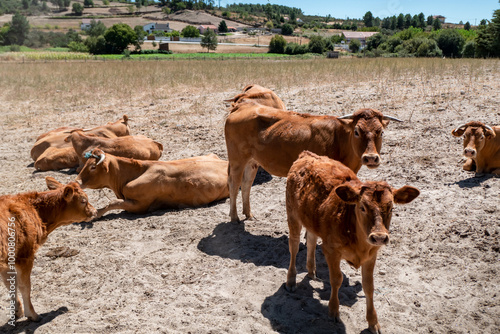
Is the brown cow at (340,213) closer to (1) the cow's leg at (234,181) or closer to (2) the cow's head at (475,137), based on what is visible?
(1) the cow's leg at (234,181)

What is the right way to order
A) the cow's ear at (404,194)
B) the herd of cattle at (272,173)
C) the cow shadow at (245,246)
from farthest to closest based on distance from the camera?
the cow shadow at (245,246)
the herd of cattle at (272,173)
the cow's ear at (404,194)

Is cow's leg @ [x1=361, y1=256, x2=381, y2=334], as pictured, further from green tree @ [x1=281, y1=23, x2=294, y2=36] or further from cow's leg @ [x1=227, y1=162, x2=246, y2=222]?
green tree @ [x1=281, y1=23, x2=294, y2=36]

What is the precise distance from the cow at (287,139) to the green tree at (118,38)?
287ft

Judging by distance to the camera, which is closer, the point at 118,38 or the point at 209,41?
the point at 118,38

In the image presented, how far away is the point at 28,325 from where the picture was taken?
5.59m

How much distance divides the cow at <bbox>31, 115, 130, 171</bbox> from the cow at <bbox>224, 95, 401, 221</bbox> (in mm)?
Result: 5668

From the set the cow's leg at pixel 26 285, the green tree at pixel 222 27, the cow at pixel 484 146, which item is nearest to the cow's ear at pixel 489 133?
the cow at pixel 484 146

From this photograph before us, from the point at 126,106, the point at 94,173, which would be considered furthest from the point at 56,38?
the point at 94,173

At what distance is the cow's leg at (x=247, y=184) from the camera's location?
29.0ft

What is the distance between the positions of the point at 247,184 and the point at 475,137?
4727mm

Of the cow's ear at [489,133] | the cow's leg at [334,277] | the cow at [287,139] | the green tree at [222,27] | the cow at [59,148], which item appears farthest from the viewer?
the green tree at [222,27]

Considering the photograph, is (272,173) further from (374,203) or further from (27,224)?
(27,224)

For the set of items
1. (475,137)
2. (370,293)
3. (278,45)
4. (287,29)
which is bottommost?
(370,293)

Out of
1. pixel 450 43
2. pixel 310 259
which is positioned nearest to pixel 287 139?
Answer: pixel 310 259
